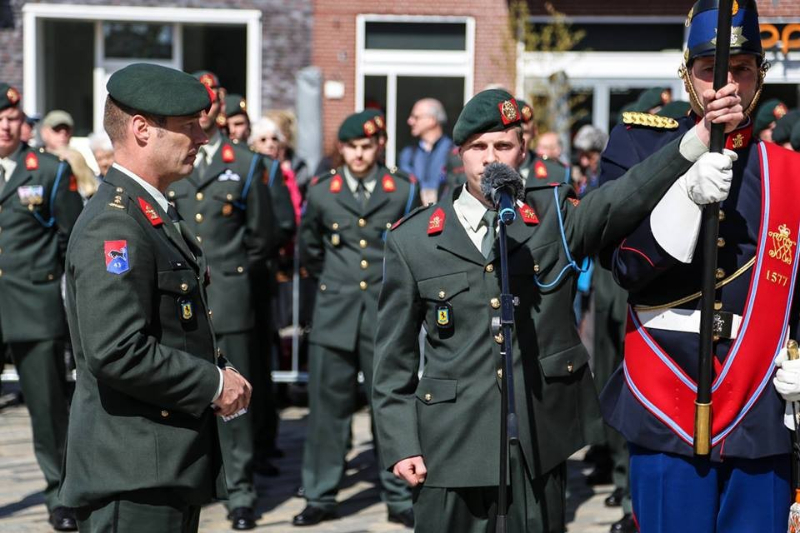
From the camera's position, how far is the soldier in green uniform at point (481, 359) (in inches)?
163

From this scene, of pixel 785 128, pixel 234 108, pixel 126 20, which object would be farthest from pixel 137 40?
pixel 785 128

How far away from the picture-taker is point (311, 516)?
7129 millimetres

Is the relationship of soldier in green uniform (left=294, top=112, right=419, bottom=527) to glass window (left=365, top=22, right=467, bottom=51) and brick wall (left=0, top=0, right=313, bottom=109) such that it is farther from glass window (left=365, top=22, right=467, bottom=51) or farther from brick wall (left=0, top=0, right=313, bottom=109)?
glass window (left=365, top=22, right=467, bottom=51)

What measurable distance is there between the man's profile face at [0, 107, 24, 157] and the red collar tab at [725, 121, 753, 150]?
4703 mm

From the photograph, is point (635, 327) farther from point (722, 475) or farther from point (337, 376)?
point (337, 376)

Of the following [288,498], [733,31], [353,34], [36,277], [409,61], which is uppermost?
[353,34]

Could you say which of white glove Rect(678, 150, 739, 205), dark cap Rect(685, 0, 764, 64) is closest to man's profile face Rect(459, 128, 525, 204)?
dark cap Rect(685, 0, 764, 64)

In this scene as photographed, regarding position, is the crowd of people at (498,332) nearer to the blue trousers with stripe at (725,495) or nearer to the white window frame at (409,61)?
the blue trousers with stripe at (725,495)

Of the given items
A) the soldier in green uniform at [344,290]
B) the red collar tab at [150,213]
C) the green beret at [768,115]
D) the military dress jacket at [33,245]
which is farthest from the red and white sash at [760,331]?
the green beret at [768,115]

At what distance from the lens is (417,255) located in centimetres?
427

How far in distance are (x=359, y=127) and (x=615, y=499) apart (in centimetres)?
273

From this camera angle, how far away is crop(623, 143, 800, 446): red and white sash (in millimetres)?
3799

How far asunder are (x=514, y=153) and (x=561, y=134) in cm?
1230

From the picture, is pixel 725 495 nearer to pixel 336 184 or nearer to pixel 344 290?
pixel 344 290
